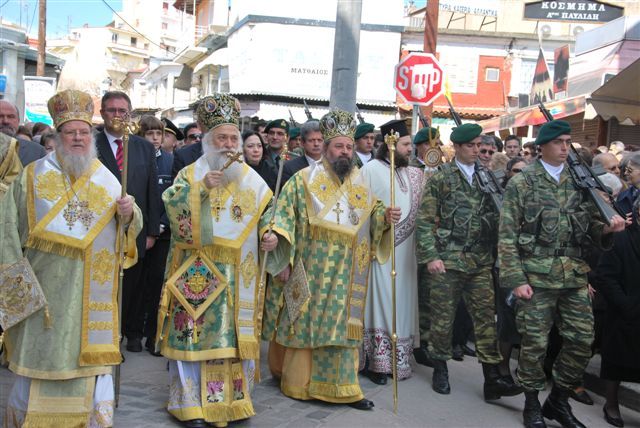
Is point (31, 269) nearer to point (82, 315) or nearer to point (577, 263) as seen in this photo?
point (82, 315)

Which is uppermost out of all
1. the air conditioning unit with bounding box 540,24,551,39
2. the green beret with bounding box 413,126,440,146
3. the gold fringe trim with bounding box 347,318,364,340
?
the air conditioning unit with bounding box 540,24,551,39

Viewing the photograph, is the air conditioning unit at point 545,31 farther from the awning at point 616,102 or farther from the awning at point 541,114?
the awning at point 616,102

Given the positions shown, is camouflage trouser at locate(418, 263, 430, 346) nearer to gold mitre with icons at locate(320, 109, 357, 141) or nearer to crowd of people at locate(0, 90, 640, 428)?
crowd of people at locate(0, 90, 640, 428)

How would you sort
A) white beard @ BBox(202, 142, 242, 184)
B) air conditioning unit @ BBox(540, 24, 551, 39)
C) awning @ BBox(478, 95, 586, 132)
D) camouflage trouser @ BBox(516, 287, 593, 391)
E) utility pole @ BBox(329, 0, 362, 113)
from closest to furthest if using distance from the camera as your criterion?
white beard @ BBox(202, 142, 242, 184), camouflage trouser @ BBox(516, 287, 593, 391), utility pole @ BBox(329, 0, 362, 113), awning @ BBox(478, 95, 586, 132), air conditioning unit @ BBox(540, 24, 551, 39)

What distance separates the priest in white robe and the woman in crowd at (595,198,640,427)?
168cm

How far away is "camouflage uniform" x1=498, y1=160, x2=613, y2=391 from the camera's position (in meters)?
5.44

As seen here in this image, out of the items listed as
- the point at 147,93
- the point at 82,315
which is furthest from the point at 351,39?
the point at 147,93

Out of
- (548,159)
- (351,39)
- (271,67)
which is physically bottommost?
(548,159)

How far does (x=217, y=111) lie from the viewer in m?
5.27

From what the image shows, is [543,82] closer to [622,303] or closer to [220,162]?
[622,303]

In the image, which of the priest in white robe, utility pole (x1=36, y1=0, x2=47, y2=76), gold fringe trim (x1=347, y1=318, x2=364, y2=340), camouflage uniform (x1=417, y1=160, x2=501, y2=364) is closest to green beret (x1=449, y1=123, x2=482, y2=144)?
camouflage uniform (x1=417, y1=160, x2=501, y2=364)

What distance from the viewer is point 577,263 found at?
18.0 ft

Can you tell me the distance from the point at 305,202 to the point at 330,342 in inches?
43.0

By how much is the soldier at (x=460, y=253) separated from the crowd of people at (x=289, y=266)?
0.06 feet
